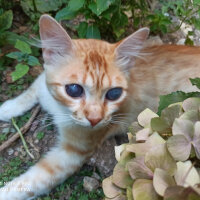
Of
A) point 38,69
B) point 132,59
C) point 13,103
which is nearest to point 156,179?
point 132,59

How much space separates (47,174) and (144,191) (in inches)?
45.9

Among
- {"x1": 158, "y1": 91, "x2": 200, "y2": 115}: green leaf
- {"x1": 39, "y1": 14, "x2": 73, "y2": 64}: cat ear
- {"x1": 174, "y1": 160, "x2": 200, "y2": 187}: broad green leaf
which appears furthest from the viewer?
{"x1": 39, "y1": 14, "x2": 73, "y2": 64}: cat ear

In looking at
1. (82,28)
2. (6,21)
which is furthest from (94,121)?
(6,21)

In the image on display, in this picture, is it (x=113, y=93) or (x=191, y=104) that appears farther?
(x=113, y=93)

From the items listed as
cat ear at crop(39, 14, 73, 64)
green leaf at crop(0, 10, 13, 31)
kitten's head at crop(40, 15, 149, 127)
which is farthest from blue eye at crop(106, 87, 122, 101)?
green leaf at crop(0, 10, 13, 31)

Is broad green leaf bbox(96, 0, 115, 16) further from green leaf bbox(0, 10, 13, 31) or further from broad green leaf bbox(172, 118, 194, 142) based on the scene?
broad green leaf bbox(172, 118, 194, 142)

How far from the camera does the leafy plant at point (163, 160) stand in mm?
937

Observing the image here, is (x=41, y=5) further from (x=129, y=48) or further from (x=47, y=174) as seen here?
(x=47, y=174)

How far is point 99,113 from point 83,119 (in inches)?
3.8

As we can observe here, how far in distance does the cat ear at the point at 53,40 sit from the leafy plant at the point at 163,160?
2.49ft

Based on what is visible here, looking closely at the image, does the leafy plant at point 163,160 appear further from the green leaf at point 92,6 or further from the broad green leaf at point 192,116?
the green leaf at point 92,6

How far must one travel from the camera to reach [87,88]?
1.73 metres

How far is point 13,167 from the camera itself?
6.99ft

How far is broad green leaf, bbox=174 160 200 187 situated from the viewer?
36.1 inches
